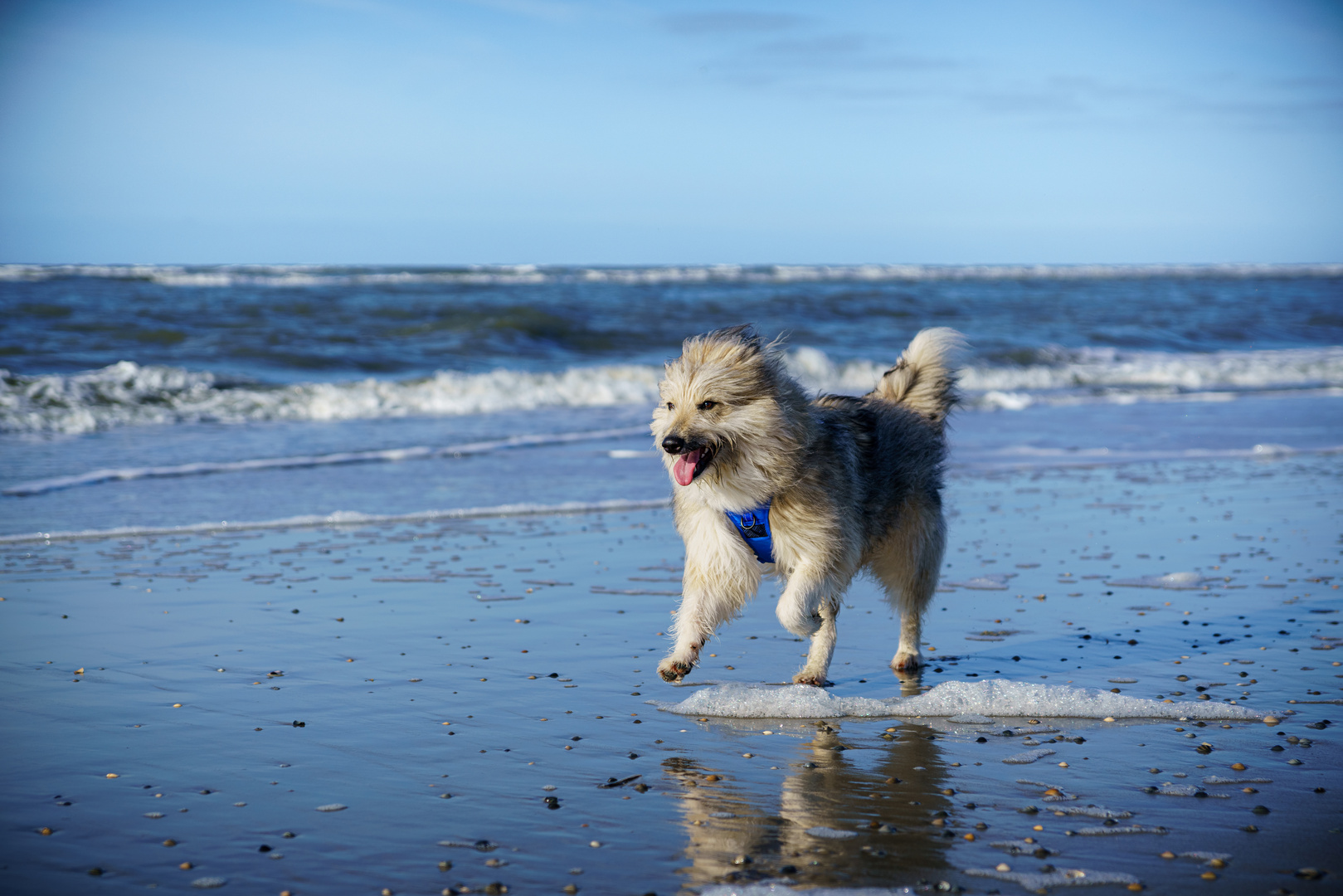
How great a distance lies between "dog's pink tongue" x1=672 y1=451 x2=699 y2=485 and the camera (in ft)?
15.9

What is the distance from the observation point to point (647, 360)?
2414cm

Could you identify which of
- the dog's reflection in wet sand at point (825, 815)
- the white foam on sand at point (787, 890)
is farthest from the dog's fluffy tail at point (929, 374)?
the white foam on sand at point (787, 890)

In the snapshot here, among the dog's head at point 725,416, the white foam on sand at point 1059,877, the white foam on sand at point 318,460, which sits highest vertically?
the dog's head at point 725,416

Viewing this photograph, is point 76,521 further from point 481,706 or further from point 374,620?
point 481,706

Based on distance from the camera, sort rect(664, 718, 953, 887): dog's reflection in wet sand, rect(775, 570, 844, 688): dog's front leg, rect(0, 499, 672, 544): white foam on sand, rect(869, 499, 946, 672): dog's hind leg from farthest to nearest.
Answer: rect(0, 499, 672, 544): white foam on sand, rect(869, 499, 946, 672): dog's hind leg, rect(775, 570, 844, 688): dog's front leg, rect(664, 718, 953, 887): dog's reflection in wet sand

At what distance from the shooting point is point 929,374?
6.48 metres

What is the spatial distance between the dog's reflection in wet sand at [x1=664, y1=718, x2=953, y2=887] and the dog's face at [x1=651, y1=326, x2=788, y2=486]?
119cm

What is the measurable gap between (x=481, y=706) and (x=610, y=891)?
196 cm

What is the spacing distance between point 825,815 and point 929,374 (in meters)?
3.15

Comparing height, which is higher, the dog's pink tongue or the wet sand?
the dog's pink tongue

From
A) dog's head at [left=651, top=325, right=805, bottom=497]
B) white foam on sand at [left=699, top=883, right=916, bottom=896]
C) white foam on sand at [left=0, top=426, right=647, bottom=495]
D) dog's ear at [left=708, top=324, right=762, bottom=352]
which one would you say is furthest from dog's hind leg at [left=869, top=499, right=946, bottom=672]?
white foam on sand at [left=0, top=426, right=647, bottom=495]

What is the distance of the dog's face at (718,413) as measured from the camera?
4.86 meters

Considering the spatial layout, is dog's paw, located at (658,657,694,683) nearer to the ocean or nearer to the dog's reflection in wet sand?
the dog's reflection in wet sand

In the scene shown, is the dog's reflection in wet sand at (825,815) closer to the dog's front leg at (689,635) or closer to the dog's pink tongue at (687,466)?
the dog's front leg at (689,635)
